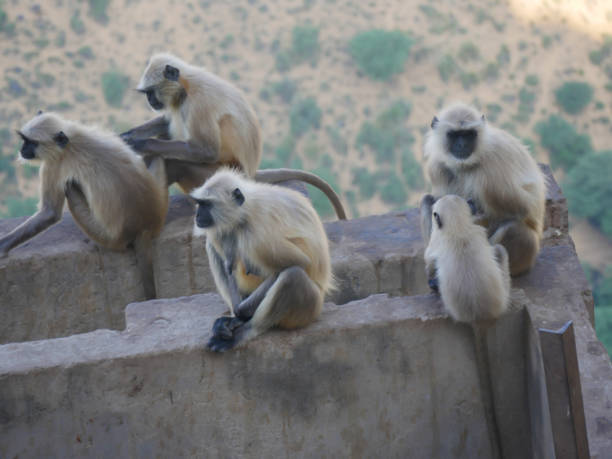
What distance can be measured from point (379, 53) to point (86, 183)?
39168 mm

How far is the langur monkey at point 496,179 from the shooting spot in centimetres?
424

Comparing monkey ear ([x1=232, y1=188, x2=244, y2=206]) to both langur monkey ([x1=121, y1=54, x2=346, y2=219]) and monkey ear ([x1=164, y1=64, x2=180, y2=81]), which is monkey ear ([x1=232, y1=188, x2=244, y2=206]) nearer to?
langur monkey ([x1=121, y1=54, x2=346, y2=219])

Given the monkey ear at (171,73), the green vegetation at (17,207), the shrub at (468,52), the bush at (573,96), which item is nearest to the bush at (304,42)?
the shrub at (468,52)

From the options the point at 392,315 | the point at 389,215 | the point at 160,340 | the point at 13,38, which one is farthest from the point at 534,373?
the point at 13,38

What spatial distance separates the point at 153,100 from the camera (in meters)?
5.61

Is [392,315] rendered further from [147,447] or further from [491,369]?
[147,447]

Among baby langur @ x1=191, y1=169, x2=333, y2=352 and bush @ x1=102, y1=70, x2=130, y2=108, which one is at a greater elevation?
bush @ x1=102, y1=70, x2=130, y2=108

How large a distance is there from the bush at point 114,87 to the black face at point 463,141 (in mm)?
36018

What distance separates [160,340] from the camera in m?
3.86

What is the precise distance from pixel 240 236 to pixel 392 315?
2.76 feet

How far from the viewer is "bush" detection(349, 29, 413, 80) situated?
42500mm

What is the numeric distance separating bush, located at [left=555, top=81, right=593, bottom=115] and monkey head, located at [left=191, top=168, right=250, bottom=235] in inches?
1634

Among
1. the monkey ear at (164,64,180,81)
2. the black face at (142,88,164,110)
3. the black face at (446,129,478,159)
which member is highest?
the monkey ear at (164,64,180,81)

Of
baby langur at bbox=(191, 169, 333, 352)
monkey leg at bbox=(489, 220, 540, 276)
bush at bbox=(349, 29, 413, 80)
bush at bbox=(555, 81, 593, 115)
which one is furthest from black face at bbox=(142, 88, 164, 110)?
Answer: bush at bbox=(555, 81, 593, 115)
